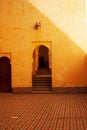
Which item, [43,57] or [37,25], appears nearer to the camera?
[37,25]

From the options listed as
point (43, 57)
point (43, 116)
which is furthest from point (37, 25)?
point (43, 57)

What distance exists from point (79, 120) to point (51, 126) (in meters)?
1.32

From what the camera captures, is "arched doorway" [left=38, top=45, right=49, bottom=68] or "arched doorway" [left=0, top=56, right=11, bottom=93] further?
"arched doorway" [left=38, top=45, right=49, bottom=68]

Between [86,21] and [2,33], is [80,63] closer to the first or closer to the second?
[86,21]

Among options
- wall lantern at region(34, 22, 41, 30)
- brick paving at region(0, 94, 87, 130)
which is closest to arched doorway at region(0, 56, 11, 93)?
wall lantern at region(34, 22, 41, 30)

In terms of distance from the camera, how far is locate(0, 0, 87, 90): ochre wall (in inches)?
824

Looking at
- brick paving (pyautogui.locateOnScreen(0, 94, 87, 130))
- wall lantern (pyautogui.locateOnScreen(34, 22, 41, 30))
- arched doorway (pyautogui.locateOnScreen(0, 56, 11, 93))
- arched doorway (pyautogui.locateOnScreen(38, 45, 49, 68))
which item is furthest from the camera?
arched doorway (pyautogui.locateOnScreen(38, 45, 49, 68))

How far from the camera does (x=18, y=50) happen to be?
21.1 meters

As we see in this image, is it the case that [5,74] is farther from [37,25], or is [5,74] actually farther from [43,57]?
[43,57]

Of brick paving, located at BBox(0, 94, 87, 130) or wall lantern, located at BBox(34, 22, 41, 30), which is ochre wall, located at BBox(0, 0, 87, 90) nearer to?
wall lantern, located at BBox(34, 22, 41, 30)

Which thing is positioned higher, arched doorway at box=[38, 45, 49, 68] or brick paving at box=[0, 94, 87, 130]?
arched doorway at box=[38, 45, 49, 68]

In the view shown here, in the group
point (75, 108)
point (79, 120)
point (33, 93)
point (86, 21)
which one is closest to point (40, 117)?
point (79, 120)

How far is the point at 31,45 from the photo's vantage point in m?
21.1

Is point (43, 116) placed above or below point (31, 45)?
below
